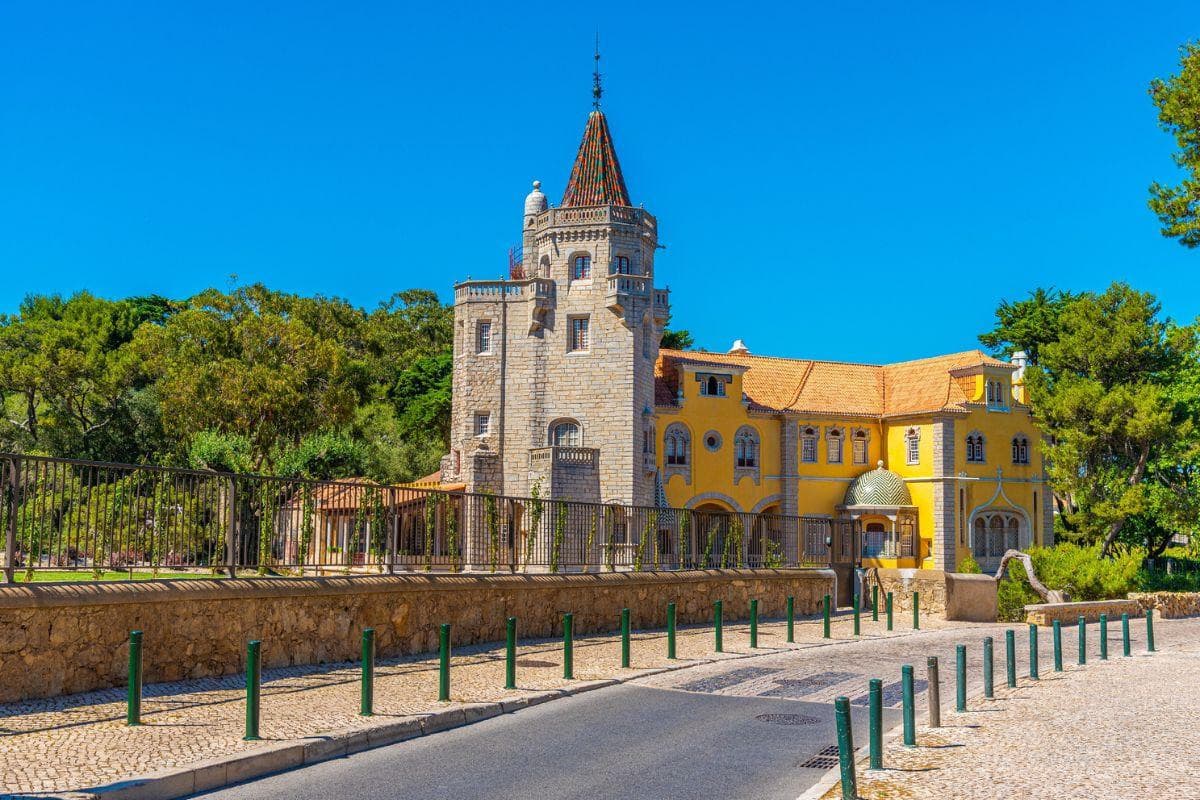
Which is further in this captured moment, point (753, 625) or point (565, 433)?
point (565, 433)

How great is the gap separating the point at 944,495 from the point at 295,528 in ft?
132

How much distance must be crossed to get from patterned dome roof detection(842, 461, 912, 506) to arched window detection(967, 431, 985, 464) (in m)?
3.30

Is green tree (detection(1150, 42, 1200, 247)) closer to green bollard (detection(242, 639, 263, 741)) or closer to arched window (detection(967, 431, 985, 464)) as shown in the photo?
green bollard (detection(242, 639, 263, 741))

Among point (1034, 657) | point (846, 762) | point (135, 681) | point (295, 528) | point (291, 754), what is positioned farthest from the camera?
point (1034, 657)

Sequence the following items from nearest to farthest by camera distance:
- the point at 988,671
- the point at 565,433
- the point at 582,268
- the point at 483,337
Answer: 1. the point at 988,671
2. the point at 565,433
3. the point at 582,268
4. the point at 483,337

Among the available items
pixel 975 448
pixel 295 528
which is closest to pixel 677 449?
pixel 975 448

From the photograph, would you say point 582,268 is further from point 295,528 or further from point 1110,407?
point 295,528

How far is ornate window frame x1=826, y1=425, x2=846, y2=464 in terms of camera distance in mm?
52719

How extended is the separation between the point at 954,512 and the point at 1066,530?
8048 millimetres

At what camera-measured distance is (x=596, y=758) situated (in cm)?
997

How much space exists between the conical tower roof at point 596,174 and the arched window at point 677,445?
1005 cm

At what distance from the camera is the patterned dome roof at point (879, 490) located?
5103cm

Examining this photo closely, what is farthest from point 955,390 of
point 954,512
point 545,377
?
point 545,377

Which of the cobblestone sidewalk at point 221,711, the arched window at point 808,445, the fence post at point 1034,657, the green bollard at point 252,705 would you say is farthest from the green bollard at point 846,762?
the arched window at point 808,445
